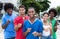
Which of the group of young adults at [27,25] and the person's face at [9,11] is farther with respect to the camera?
the person's face at [9,11]

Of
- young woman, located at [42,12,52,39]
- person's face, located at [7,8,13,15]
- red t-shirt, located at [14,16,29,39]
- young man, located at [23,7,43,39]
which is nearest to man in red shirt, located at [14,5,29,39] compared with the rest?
red t-shirt, located at [14,16,29,39]

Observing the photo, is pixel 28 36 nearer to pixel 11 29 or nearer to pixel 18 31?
pixel 18 31

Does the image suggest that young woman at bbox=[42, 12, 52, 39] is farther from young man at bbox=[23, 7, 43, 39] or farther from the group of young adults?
young man at bbox=[23, 7, 43, 39]

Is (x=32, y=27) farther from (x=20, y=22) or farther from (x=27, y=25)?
(x=20, y=22)

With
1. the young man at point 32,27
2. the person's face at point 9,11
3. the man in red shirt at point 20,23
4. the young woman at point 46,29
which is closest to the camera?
the young man at point 32,27

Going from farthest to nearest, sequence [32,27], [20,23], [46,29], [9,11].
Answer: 1. [46,29]
2. [9,11]
3. [20,23]
4. [32,27]

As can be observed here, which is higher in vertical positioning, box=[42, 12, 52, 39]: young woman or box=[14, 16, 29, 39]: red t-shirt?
box=[14, 16, 29, 39]: red t-shirt

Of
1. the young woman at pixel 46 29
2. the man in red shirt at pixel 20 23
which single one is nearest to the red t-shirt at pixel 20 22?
the man in red shirt at pixel 20 23

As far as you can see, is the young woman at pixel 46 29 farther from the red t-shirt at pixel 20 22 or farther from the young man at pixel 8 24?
Result: the red t-shirt at pixel 20 22

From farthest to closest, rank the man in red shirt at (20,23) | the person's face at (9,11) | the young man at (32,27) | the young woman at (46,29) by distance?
the young woman at (46,29) < the person's face at (9,11) < the man in red shirt at (20,23) < the young man at (32,27)

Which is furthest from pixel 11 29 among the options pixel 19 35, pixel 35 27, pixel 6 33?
pixel 35 27

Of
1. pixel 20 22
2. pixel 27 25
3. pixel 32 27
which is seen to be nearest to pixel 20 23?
pixel 20 22

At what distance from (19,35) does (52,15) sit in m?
1.42

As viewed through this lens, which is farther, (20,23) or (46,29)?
(46,29)
